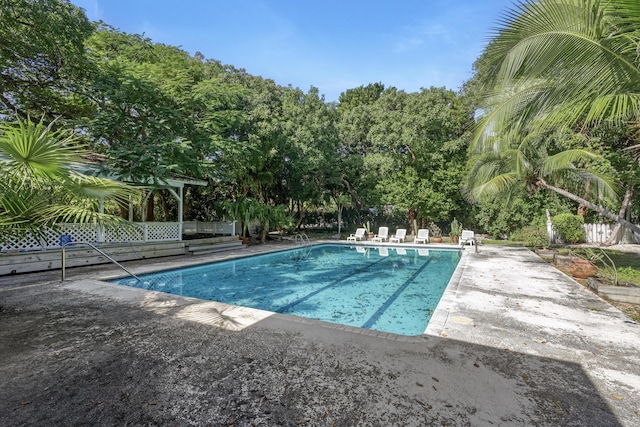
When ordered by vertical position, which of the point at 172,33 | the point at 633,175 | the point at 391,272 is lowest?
the point at 391,272

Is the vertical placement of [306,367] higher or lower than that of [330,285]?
higher

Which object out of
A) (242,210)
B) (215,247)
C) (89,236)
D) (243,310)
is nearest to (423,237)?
(242,210)

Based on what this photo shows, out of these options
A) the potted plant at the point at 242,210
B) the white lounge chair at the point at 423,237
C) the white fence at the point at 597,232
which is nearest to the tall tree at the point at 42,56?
the potted plant at the point at 242,210

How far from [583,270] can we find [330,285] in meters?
6.54

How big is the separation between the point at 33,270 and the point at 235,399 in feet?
30.5

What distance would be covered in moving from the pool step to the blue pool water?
2.24 metres

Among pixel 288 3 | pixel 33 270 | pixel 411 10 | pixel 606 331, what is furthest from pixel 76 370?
pixel 411 10

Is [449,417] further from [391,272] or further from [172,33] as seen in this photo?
[172,33]

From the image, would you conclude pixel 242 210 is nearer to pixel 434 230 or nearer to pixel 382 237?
pixel 382 237

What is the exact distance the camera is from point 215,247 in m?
14.0

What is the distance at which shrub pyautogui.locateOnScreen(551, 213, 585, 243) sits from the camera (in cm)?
1521

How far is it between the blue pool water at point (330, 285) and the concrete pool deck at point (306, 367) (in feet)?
5.73

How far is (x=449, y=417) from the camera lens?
89.5 inches

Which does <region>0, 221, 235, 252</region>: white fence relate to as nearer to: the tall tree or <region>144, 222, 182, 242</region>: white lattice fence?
<region>144, 222, 182, 242</region>: white lattice fence
